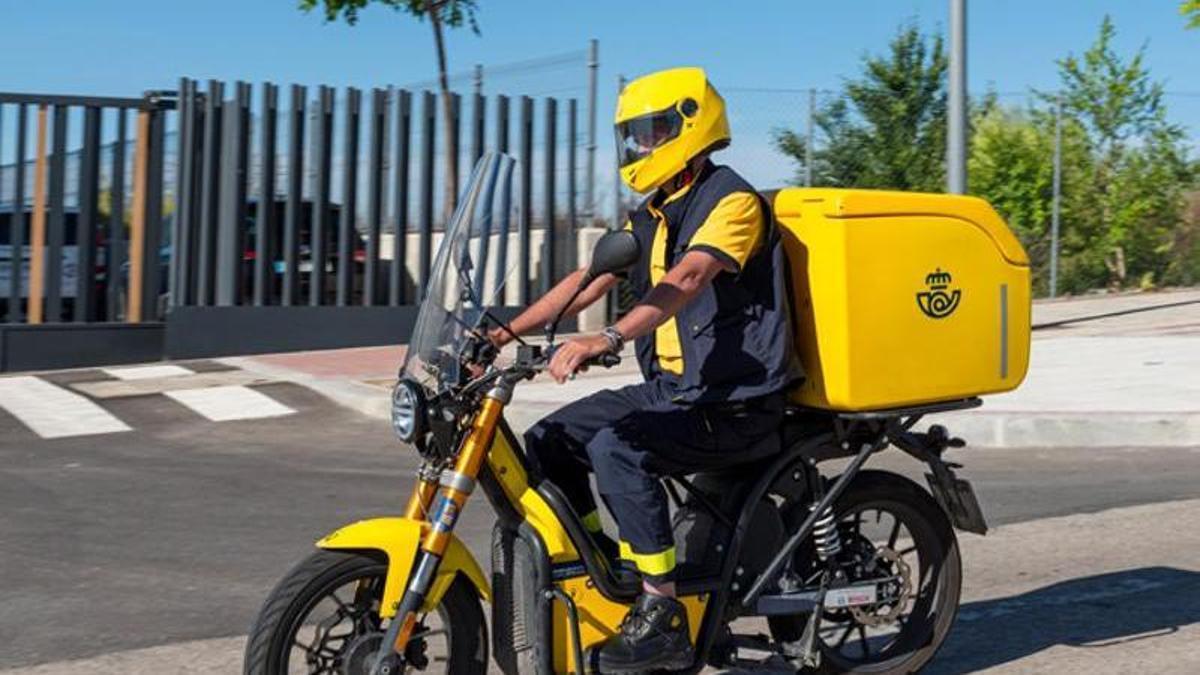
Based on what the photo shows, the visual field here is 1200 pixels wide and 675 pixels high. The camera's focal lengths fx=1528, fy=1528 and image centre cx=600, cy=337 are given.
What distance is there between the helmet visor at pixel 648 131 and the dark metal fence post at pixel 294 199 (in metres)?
11.5

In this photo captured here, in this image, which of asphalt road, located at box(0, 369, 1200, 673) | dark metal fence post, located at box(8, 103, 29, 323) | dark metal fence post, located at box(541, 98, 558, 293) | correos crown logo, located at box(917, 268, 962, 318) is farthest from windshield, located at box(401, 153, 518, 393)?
dark metal fence post, located at box(541, 98, 558, 293)

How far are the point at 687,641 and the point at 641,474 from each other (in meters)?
0.50

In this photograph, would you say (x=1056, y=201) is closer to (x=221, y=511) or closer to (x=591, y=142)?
(x=591, y=142)

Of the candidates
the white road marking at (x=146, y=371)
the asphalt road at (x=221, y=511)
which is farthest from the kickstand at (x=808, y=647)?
the white road marking at (x=146, y=371)

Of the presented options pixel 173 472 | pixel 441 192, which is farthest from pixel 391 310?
pixel 173 472

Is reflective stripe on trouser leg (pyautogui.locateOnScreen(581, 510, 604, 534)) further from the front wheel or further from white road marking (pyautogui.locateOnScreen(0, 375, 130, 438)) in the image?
white road marking (pyautogui.locateOnScreen(0, 375, 130, 438))

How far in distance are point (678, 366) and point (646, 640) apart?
0.78m

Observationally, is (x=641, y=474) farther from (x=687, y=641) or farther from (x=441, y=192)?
(x=441, y=192)

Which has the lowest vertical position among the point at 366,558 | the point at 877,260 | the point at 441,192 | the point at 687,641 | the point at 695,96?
the point at 687,641

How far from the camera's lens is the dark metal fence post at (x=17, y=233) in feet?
46.8

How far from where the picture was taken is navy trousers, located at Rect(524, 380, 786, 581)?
161 inches

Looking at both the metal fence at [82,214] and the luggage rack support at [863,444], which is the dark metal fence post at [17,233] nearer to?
the metal fence at [82,214]

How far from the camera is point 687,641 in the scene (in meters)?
4.21

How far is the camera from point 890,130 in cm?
1844
